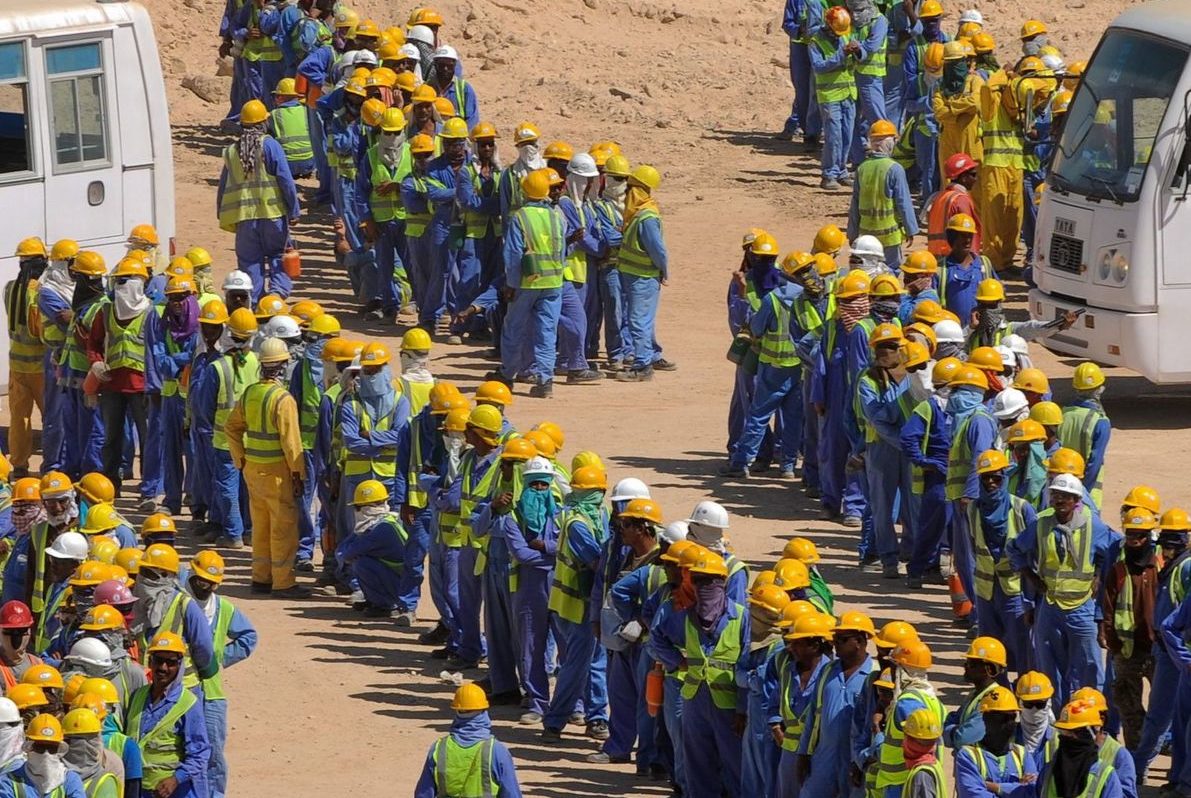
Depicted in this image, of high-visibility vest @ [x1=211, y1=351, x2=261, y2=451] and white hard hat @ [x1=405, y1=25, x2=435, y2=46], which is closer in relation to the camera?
high-visibility vest @ [x1=211, y1=351, x2=261, y2=451]

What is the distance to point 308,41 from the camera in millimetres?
28547

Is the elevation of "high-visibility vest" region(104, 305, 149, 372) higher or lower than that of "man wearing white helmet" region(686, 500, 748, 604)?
lower

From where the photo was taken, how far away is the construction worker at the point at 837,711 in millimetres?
13867

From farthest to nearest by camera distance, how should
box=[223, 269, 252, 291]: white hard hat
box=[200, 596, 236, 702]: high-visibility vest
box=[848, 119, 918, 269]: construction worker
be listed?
box=[848, 119, 918, 269]: construction worker → box=[223, 269, 252, 291]: white hard hat → box=[200, 596, 236, 702]: high-visibility vest

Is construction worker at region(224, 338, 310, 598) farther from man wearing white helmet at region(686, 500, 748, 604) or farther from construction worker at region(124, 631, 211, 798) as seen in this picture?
construction worker at region(124, 631, 211, 798)

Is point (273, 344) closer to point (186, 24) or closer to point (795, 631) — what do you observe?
point (795, 631)

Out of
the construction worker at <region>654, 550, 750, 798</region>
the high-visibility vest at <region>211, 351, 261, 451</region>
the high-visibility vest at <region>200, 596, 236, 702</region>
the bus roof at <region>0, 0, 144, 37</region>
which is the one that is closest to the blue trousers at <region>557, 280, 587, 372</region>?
the high-visibility vest at <region>211, 351, 261, 451</region>

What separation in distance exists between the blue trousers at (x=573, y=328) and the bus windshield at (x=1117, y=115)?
13.0ft

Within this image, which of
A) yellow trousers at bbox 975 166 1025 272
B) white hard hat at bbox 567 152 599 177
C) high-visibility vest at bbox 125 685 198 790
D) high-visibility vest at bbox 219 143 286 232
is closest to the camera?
high-visibility vest at bbox 125 685 198 790

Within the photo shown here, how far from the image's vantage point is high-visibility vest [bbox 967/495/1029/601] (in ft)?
53.0

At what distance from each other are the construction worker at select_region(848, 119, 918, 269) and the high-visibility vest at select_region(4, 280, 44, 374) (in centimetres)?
698

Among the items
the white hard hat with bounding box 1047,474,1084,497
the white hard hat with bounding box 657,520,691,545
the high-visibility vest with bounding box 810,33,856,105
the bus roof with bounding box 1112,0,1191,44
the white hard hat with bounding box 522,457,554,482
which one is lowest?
the white hard hat with bounding box 522,457,554,482

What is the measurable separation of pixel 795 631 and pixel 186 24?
21556mm

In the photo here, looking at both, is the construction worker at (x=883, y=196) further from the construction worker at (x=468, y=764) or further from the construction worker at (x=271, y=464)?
the construction worker at (x=468, y=764)
